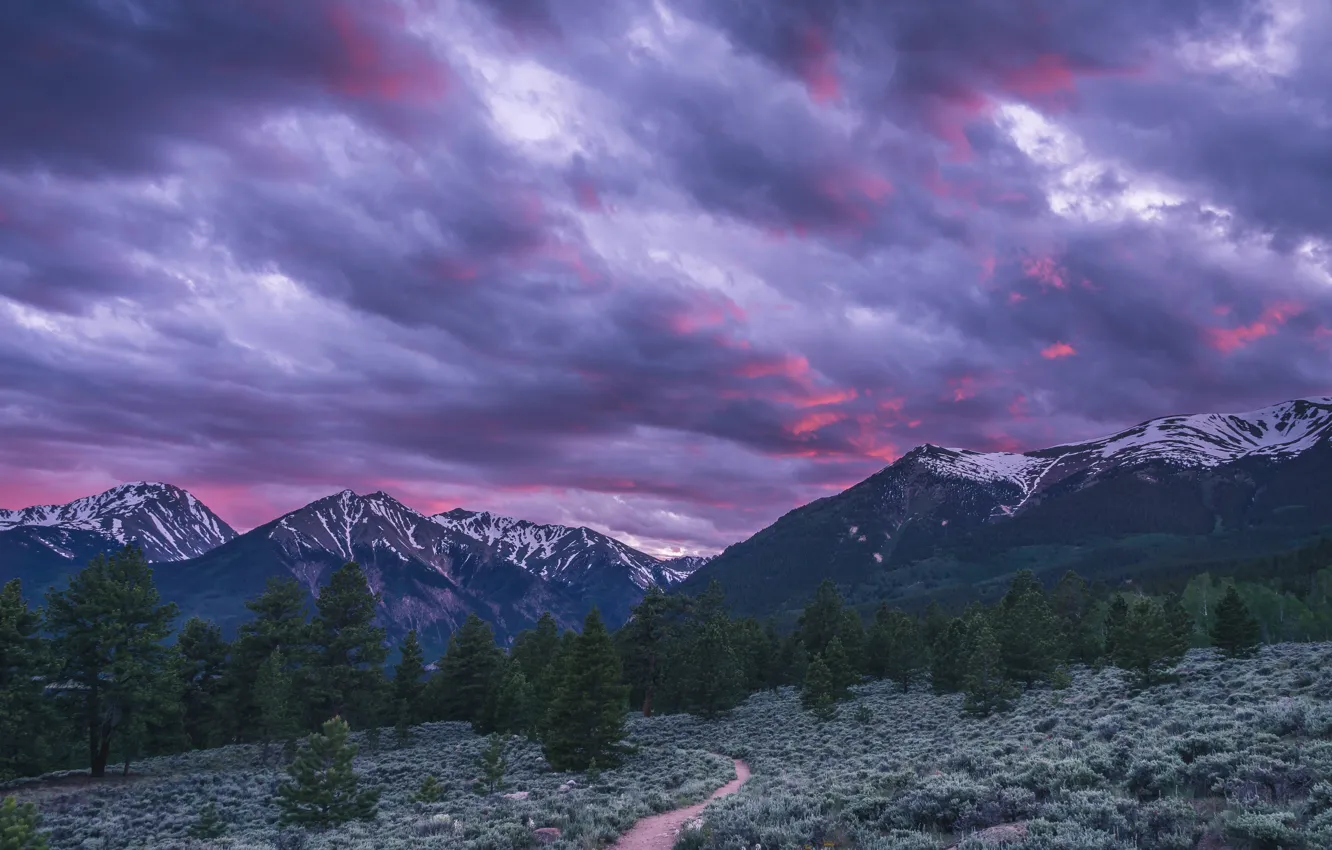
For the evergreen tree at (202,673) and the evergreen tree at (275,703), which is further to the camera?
the evergreen tree at (202,673)

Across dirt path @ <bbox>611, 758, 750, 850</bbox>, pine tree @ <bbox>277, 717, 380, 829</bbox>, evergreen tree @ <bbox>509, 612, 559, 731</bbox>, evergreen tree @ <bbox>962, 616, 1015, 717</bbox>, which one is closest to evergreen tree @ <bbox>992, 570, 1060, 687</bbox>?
Result: evergreen tree @ <bbox>962, 616, 1015, 717</bbox>

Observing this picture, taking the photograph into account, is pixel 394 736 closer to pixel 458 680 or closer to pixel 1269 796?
pixel 458 680

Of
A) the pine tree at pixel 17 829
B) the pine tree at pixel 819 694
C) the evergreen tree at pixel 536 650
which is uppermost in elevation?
the pine tree at pixel 17 829

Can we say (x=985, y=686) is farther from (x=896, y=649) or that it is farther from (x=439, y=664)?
(x=439, y=664)

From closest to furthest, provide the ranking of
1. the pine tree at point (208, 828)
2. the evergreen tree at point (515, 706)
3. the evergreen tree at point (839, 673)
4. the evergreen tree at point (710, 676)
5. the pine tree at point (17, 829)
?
the pine tree at point (17, 829)
the pine tree at point (208, 828)
the evergreen tree at point (515, 706)
the evergreen tree at point (710, 676)
the evergreen tree at point (839, 673)

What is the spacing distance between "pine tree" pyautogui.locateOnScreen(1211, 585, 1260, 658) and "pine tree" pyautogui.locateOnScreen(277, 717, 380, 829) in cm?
6061

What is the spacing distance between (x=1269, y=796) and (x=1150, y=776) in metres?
2.56

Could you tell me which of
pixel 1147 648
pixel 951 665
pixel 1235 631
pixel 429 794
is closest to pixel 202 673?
pixel 429 794

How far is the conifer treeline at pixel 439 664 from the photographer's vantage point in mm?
41219

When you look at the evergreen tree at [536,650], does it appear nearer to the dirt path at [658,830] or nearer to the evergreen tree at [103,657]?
the evergreen tree at [103,657]

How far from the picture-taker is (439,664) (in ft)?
223

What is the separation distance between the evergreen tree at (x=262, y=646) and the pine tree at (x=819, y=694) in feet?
125

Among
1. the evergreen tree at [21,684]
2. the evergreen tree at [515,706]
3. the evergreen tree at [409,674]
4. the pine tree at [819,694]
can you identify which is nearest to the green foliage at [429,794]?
the evergreen tree at [515,706]

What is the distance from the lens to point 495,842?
1973 cm
